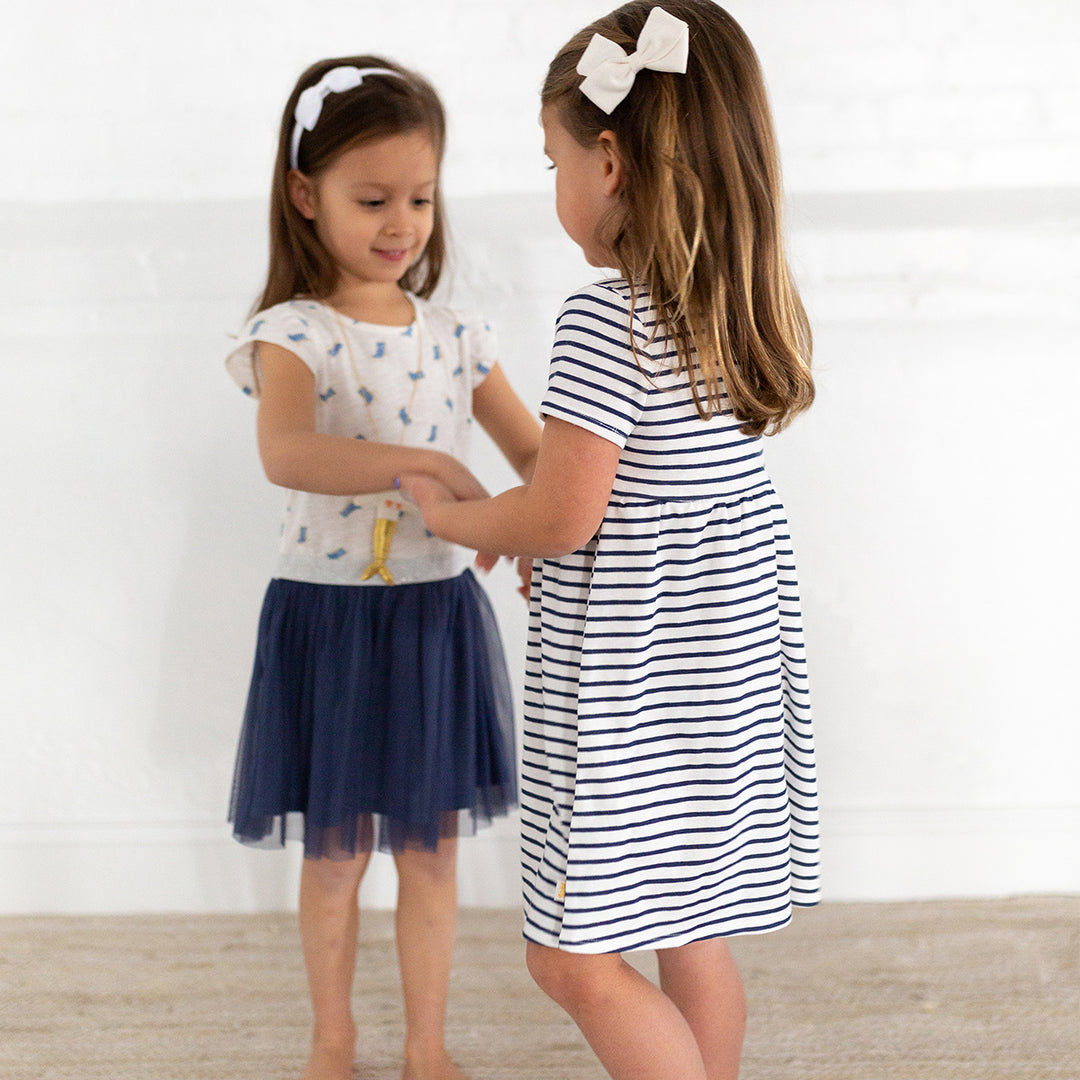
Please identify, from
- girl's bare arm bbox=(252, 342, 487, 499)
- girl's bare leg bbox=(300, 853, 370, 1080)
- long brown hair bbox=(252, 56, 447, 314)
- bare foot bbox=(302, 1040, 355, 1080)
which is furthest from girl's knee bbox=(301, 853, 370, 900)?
long brown hair bbox=(252, 56, 447, 314)

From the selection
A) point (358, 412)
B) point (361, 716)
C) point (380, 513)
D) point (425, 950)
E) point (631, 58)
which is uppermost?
point (631, 58)

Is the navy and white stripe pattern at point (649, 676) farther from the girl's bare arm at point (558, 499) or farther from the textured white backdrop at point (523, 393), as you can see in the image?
the textured white backdrop at point (523, 393)

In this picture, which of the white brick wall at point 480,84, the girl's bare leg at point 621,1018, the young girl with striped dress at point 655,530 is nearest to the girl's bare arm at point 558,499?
the young girl with striped dress at point 655,530

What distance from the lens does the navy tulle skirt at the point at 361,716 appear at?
121cm

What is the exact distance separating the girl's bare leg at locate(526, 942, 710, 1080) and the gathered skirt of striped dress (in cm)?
4

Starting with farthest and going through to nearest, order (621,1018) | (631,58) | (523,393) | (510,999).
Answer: (523,393) < (510,999) < (621,1018) < (631,58)

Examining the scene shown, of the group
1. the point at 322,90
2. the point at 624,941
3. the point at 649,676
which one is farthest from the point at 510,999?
the point at 322,90

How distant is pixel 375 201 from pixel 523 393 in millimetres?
485

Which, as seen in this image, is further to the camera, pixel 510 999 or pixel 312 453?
pixel 510 999

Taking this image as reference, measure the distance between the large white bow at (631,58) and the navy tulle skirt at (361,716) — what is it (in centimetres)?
58

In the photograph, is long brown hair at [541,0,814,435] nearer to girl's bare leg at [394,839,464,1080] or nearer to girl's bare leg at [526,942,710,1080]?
girl's bare leg at [526,942,710,1080]

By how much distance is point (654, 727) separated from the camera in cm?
95

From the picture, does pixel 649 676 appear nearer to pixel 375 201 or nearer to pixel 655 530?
pixel 655 530

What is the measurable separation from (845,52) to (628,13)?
788mm
